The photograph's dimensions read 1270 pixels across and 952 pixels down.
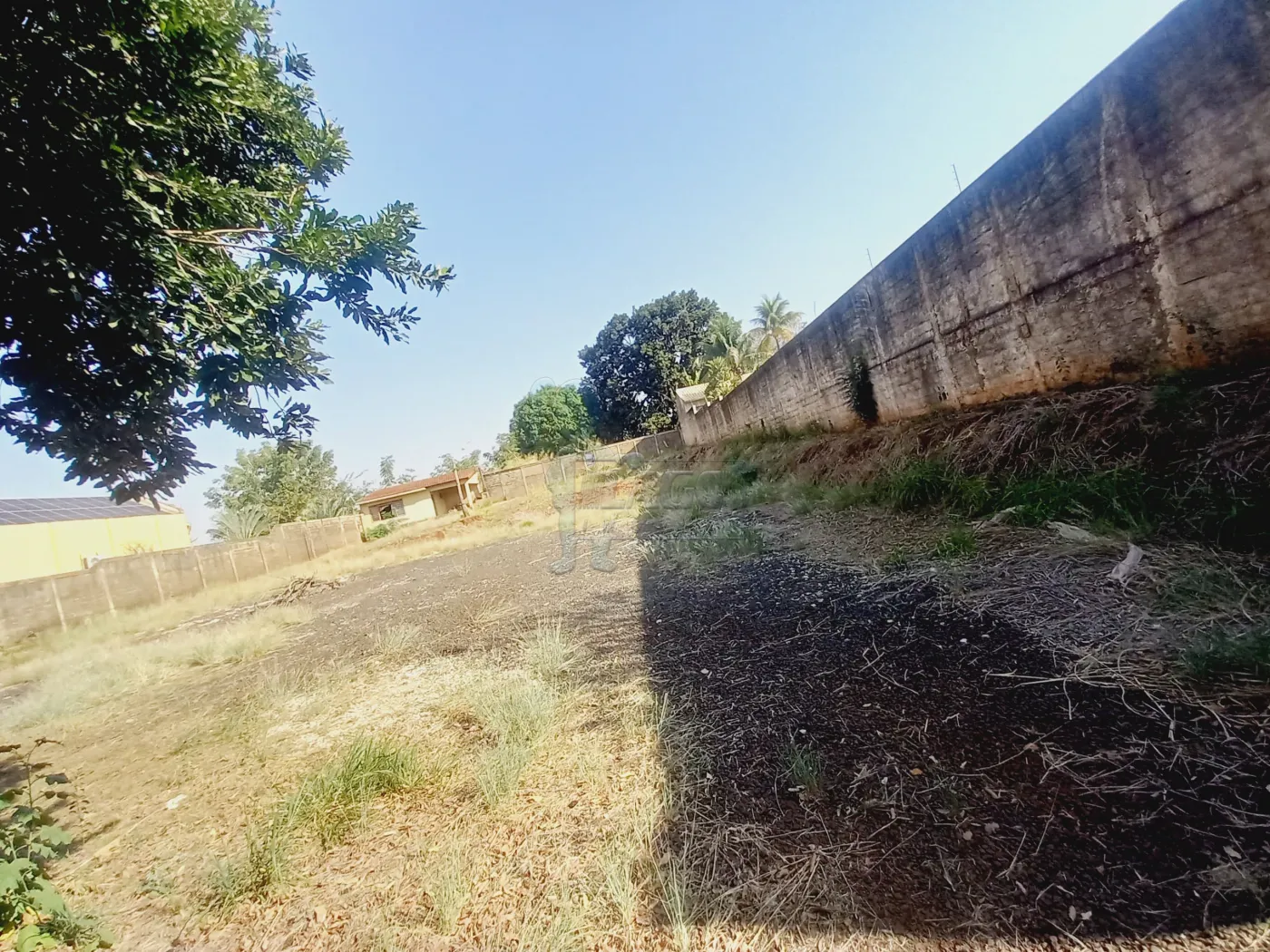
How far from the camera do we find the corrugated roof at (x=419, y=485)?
85.3ft

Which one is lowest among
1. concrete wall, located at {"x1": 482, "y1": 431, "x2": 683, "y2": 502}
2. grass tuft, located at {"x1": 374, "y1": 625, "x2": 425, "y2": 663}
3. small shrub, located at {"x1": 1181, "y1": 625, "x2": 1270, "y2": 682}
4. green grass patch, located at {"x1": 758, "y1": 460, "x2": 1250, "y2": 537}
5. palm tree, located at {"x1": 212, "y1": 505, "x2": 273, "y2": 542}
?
small shrub, located at {"x1": 1181, "y1": 625, "x2": 1270, "y2": 682}

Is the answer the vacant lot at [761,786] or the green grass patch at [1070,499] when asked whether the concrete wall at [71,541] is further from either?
the green grass patch at [1070,499]

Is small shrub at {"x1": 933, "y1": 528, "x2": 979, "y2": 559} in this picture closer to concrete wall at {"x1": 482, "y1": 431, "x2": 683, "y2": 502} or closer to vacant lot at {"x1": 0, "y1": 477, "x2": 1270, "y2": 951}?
vacant lot at {"x1": 0, "y1": 477, "x2": 1270, "y2": 951}

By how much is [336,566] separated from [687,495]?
33.3 feet

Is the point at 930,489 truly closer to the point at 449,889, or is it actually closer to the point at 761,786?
the point at 761,786

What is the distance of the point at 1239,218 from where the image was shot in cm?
234

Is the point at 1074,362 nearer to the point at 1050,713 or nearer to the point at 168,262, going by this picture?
the point at 1050,713

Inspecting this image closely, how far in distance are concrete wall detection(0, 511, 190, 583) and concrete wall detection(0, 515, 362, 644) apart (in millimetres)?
6268

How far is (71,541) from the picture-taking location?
1731 centimetres

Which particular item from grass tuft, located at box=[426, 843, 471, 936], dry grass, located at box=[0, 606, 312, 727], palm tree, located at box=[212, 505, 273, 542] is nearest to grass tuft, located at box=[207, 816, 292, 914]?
grass tuft, located at box=[426, 843, 471, 936]

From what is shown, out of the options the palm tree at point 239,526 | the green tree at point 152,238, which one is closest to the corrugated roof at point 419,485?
the palm tree at point 239,526

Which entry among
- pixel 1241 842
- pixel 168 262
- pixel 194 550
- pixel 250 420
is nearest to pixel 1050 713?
pixel 1241 842

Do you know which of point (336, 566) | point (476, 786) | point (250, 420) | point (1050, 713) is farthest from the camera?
point (336, 566)

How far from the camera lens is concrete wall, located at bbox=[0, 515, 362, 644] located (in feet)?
32.9
